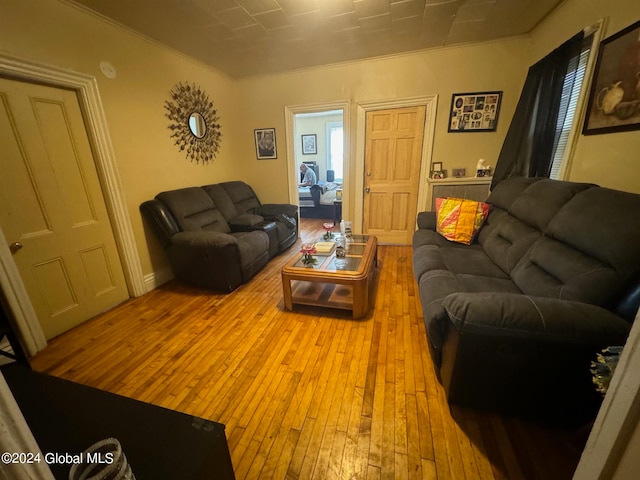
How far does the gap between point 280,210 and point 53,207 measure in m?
2.40

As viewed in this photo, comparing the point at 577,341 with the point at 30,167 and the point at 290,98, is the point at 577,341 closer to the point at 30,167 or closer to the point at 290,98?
the point at 30,167

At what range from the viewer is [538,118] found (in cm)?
248

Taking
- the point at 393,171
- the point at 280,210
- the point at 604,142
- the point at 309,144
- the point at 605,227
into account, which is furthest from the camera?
the point at 309,144

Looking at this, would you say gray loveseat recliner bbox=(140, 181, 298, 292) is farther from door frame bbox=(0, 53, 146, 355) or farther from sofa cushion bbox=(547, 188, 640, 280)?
sofa cushion bbox=(547, 188, 640, 280)

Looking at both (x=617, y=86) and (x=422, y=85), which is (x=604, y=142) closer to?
(x=617, y=86)

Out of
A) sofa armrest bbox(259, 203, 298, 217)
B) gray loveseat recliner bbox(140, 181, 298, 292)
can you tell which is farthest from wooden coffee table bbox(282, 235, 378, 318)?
sofa armrest bbox(259, 203, 298, 217)

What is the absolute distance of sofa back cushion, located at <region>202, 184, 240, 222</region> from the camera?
3.34m

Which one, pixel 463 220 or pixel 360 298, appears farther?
pixel 463 220

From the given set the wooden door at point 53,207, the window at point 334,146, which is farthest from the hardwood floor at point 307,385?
the window at point 334,146

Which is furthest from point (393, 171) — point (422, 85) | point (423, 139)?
point (422, 85)

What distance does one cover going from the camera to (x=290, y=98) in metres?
3.82

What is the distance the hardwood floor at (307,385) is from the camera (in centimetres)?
112

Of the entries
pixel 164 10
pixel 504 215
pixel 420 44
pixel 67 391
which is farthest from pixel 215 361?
pixel 420 44

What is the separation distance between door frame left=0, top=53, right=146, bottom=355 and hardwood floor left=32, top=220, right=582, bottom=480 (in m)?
0.21
